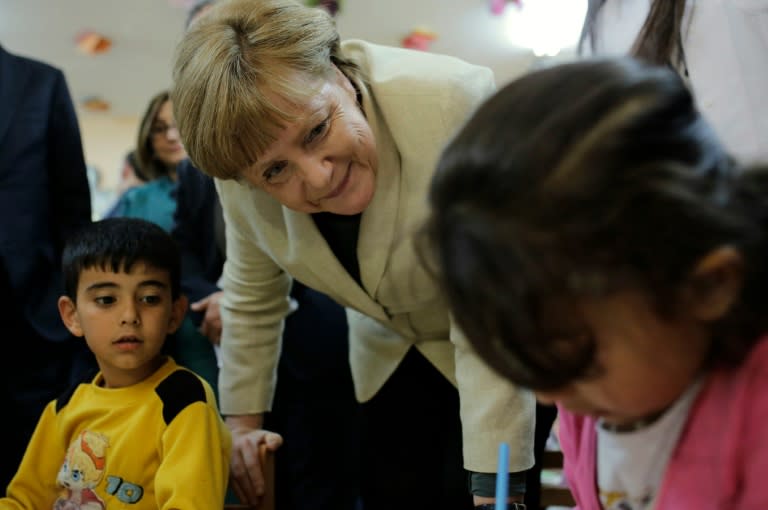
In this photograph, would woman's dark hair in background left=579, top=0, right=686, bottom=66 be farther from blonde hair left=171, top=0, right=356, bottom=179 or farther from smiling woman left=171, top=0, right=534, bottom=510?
blonde hair left=171, top=0, right=356, bottom=179

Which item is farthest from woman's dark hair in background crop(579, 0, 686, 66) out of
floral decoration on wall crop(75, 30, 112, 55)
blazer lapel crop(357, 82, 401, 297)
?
floral decoration on wall crop(75, 30, 112, 55)

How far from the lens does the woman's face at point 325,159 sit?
96cm

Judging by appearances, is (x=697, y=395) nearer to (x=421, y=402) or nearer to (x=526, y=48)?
(x=421, y=402)

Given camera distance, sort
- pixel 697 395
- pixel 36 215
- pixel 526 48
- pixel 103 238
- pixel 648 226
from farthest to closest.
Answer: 1. pixel 526 48
2. pixel 36 215
3. pixel 103 238
4. pixel 697 395
5. pixel 648 226

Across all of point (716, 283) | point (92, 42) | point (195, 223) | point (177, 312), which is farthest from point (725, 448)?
point (92, 42)

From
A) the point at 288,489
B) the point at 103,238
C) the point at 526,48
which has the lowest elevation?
the point at 288,489

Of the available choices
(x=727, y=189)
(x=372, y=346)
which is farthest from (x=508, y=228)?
(x=372, y=346)

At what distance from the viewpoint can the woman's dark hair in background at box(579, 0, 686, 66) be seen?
0.91 meters

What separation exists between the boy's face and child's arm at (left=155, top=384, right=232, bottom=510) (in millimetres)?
117

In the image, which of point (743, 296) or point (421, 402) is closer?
point (743, 296)

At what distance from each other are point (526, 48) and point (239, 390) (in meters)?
3.22

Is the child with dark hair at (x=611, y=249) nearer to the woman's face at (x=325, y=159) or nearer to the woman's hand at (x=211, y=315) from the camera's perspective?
the woman's face at (x=325, y=159)

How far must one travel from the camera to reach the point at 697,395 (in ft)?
2.06

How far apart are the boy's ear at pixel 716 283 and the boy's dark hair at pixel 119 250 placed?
0.87 meters
